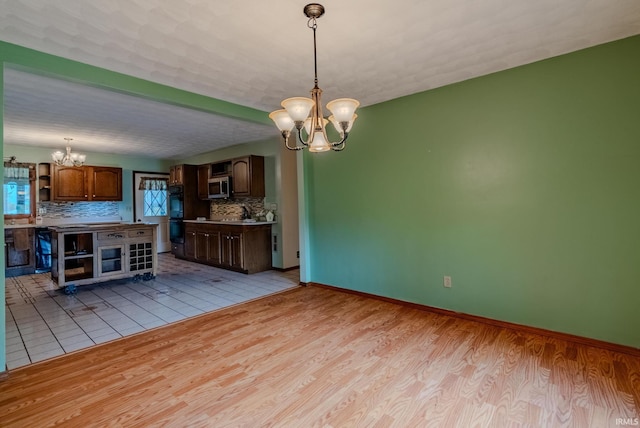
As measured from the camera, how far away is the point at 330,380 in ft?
7.07

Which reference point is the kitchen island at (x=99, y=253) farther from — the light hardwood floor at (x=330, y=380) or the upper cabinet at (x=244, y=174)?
the light hardwood floor at (x=330, y=380)

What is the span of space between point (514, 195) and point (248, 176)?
165 inches

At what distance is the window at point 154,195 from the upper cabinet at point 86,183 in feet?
1.95

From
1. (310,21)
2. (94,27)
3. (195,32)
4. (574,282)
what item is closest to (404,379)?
(574,282)

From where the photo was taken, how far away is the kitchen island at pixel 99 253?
14.1ft

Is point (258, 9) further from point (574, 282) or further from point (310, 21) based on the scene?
point (574, 282)

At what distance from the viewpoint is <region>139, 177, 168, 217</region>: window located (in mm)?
7422

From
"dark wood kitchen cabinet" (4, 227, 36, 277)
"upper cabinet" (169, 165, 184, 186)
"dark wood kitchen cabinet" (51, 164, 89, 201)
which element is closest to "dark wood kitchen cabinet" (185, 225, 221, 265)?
"upper cabinet" (169, 165, 184, 186)

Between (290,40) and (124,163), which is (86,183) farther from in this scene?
(290,40)

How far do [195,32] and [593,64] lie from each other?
312 cm

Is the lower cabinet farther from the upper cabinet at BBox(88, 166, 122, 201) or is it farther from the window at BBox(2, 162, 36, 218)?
the window at BBox(2, 162, 36, 218)

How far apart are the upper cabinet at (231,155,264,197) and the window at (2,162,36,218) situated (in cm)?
380

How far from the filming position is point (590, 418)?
5.71 ft

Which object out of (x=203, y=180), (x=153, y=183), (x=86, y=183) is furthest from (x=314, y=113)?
(x=153, y=183)
